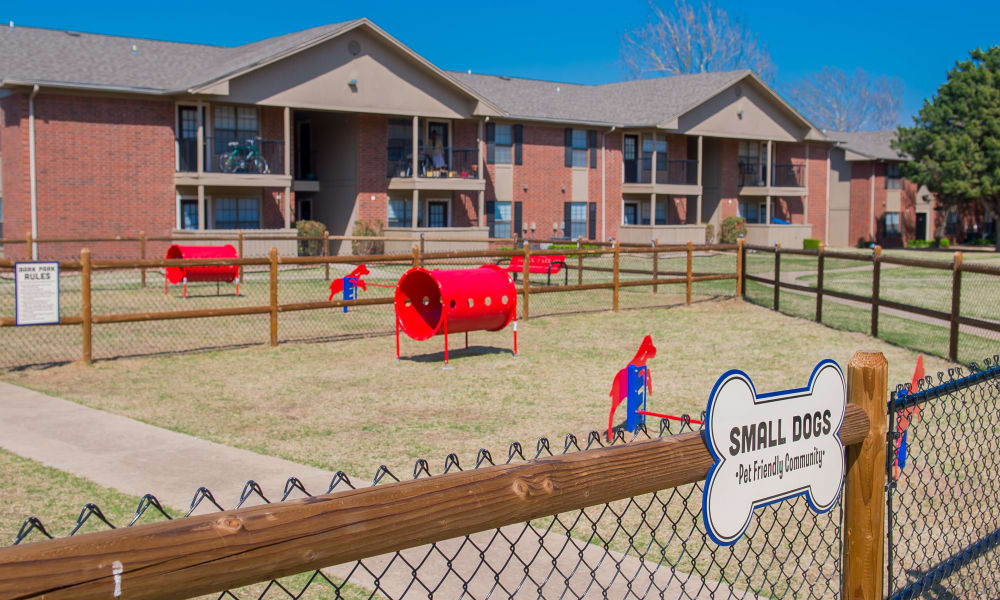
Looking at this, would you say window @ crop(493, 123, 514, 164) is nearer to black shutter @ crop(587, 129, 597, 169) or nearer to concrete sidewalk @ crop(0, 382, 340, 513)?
black shutter @ crop(587, 129, 597, 169)

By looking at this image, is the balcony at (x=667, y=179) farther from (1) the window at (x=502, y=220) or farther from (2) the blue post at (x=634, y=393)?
(2) the blue post at (x=634, y=393)

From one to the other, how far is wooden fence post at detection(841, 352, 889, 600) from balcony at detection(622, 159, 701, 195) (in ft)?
136

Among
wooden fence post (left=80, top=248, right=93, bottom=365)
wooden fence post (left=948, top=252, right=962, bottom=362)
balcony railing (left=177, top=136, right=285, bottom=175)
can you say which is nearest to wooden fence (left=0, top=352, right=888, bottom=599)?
wooden fence post (left=80, top=248, right=93, bottom=365)

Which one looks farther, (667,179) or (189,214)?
(667,179)

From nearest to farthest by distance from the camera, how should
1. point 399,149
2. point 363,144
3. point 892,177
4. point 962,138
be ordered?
point 363,144 → point 399,149 → point 962,138 → point 892,177

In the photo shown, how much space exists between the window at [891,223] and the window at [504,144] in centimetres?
2770

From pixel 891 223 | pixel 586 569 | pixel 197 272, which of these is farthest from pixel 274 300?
pixel 891 223

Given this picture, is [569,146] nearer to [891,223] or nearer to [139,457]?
[891,223]

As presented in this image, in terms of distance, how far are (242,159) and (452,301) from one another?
22.1 meters

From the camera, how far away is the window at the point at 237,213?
34594mm

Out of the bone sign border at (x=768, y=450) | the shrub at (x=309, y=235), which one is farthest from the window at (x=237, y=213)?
the bone sign border at (x=768, y=450)

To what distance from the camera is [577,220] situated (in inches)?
1726

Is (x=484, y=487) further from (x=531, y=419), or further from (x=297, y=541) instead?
(x=531, y=419)

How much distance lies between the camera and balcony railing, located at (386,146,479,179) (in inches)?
1489
